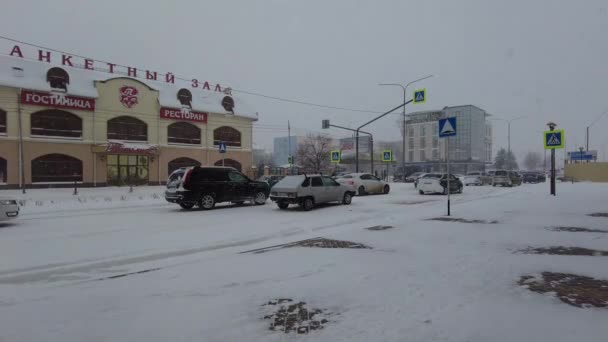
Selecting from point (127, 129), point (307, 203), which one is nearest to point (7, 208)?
point (307, 203)

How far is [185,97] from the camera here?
41312 millimetres

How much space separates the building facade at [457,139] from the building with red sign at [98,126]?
85667 millimetres

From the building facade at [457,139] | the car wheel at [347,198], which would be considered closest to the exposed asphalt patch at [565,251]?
the car wheel at [347,198]

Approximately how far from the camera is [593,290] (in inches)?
194

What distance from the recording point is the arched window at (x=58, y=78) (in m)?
32.6

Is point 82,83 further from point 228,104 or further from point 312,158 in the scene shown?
point 312,158

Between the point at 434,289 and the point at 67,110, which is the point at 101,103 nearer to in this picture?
the point at 67,110

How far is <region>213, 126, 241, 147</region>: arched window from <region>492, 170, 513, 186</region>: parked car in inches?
1115

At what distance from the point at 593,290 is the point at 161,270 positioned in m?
6.35

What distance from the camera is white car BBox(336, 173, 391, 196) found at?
23.8 metres

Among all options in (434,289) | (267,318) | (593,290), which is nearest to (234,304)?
(267,318)

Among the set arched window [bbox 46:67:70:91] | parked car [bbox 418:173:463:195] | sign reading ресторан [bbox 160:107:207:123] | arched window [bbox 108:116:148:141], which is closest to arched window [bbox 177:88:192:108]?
sign reading ресторан [bbox 160:107:207:123]

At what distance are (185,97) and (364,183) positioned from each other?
2590 centimetres

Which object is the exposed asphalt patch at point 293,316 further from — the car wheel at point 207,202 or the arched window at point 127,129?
the arched window at point 127,129
